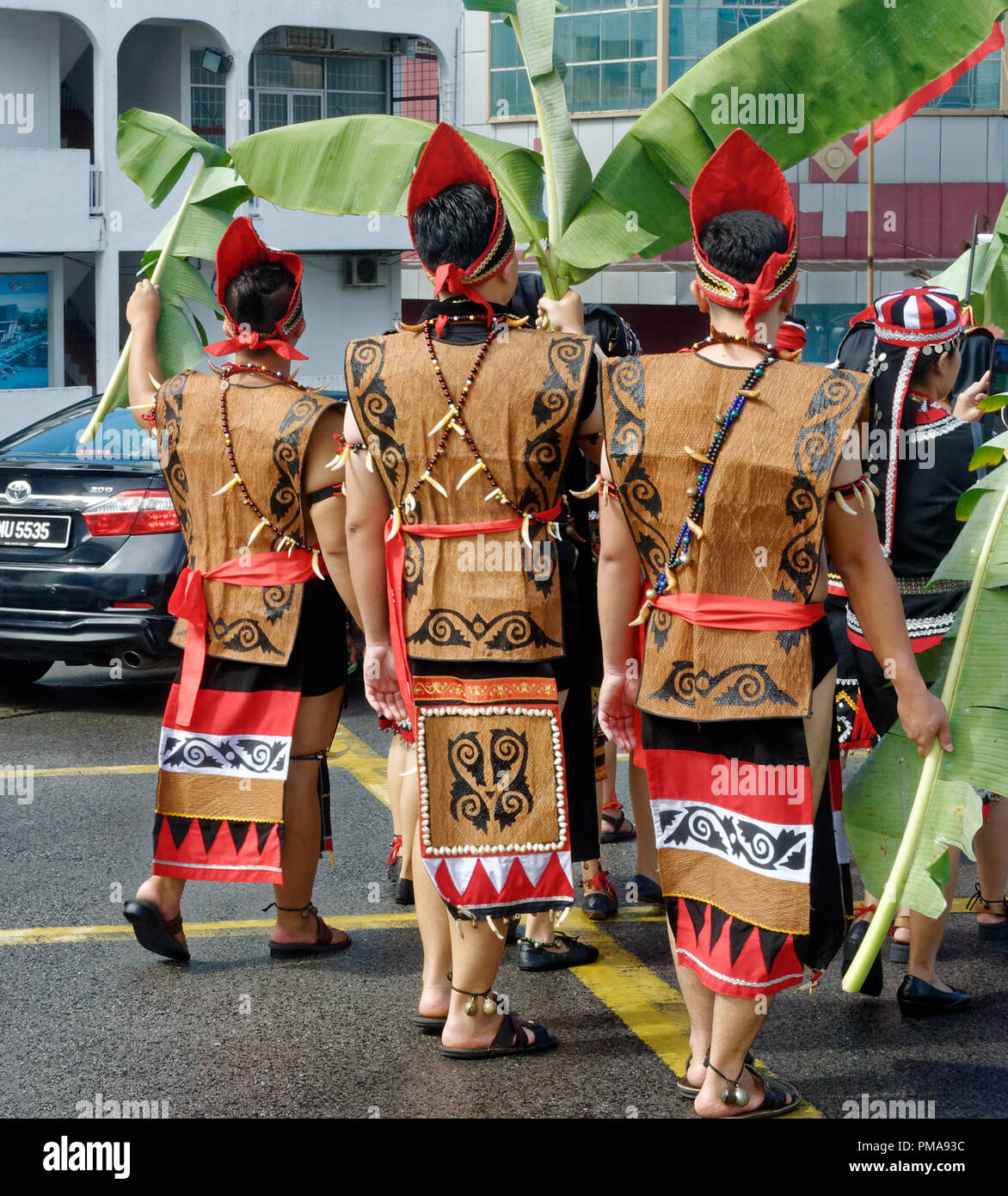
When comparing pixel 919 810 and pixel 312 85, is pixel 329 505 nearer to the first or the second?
pixel 919 810

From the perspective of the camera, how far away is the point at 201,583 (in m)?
4.58

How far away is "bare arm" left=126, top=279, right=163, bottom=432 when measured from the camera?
484cm

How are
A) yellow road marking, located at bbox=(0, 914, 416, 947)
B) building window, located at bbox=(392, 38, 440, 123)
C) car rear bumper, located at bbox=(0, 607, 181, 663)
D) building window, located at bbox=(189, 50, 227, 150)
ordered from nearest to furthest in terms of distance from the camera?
yellow road marking, located at bbox=(0, 914, 416, 947)
car rear bumper, located at bbox=(0, 607, 181, 663)
building window, located at bbox=(189, 50, 227, 150)
building window, located at bbox=(392, 38, 440, 123)

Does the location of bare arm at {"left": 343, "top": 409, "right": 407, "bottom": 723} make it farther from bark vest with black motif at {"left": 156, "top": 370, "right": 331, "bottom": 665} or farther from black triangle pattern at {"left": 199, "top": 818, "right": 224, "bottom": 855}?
black triangle pattern at {"left": 199, "top": 818, "right": 224, "bottom": 855}

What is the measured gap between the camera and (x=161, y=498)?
790 cm

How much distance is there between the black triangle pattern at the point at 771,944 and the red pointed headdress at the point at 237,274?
215 cm

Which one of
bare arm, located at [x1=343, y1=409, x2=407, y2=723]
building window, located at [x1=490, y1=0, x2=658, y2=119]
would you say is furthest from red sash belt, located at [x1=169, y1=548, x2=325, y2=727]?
building window, located at [x1=490, y1=0, x2=658, y2=119]

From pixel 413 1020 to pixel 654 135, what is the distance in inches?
122

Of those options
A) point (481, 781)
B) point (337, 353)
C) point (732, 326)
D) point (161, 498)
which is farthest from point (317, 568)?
point (337, 353)

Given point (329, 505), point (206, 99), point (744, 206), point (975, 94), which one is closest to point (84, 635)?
point (329, 505)

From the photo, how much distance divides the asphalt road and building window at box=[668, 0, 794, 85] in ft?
63.6

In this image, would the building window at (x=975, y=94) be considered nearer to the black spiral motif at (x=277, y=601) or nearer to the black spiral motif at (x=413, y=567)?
the black spiral motif at (x=277, y=601)

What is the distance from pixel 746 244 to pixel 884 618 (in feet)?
2.95

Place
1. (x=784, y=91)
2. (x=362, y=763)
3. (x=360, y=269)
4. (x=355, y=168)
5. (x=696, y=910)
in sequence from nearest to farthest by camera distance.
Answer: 1. (x=696, y=910)
2. (x=784, y=91)
3. (x=355, y=168)
4. (x=362, y=763)
5. (x=360, y=269)
